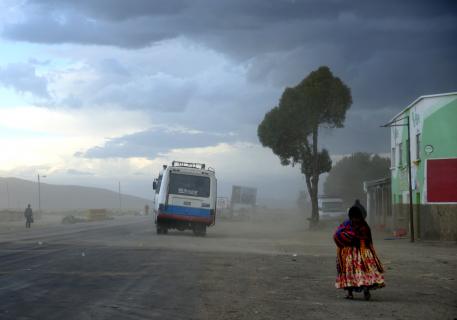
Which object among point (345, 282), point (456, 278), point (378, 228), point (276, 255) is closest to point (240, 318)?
point (345, 282)

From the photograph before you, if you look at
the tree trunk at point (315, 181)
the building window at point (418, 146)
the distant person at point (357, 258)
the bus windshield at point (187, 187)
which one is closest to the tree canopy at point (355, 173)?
the tree trunk at point (315, 181)

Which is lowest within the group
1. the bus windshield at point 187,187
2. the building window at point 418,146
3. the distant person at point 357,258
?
the distant person at point 357,258

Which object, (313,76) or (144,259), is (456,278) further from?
(313,76)

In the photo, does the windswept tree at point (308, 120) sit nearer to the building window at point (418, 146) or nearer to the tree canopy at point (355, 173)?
the building window at point (418, 146)

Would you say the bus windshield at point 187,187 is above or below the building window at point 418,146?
below

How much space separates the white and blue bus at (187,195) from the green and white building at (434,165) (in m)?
10.1

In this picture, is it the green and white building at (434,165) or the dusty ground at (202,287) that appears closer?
the dusty ground at (202,287)

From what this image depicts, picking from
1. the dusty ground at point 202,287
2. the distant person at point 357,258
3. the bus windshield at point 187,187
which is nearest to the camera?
the dusty ground at point 202,287

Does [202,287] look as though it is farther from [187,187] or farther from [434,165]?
[434,165]

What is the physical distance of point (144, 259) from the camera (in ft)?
60.4

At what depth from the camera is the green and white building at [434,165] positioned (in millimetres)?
29141

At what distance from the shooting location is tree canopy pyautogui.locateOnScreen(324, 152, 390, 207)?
283ft

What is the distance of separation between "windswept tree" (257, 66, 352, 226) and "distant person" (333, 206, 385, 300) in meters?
34.9

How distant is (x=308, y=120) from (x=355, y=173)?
→ 4736 centimetres
